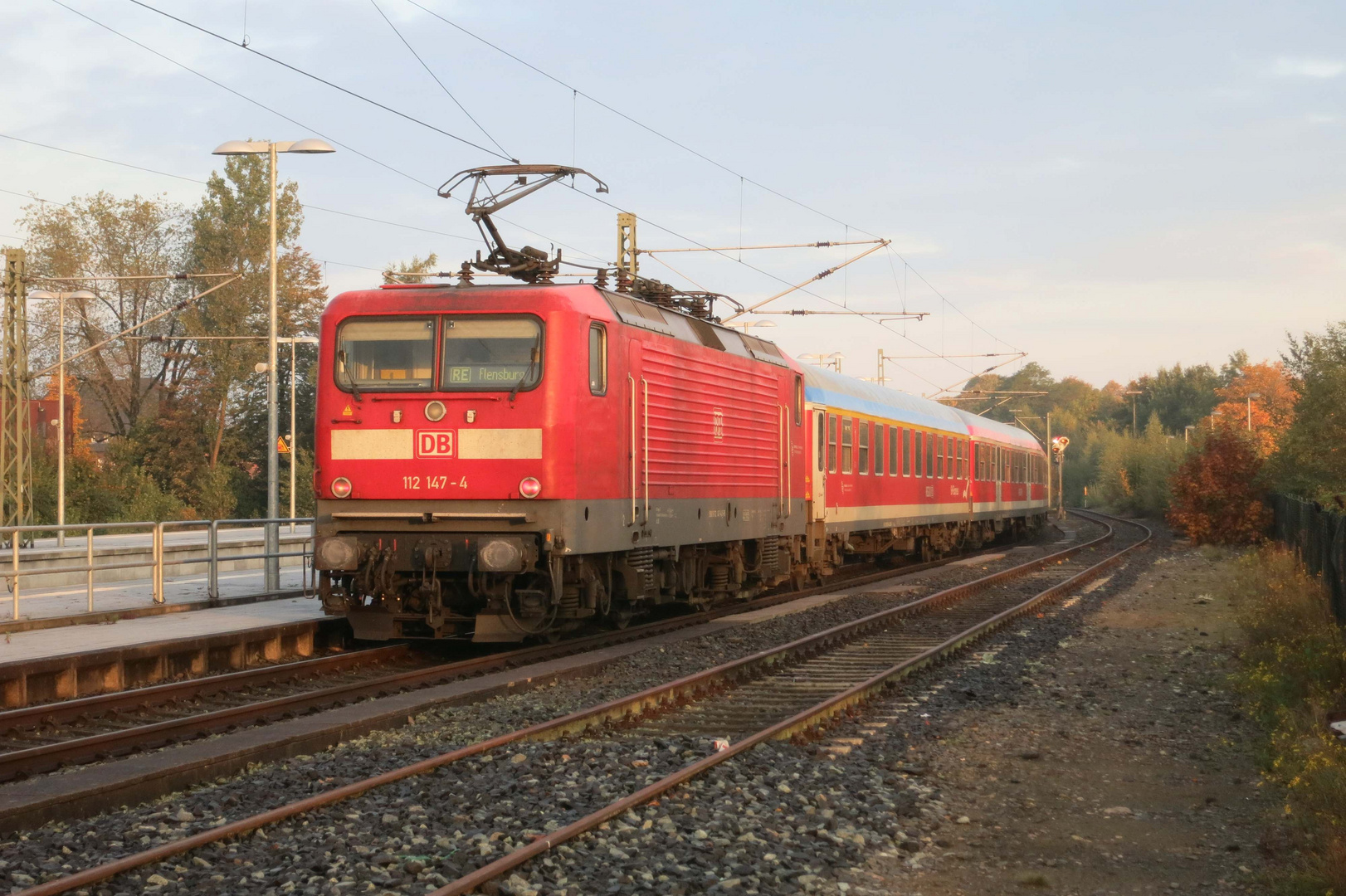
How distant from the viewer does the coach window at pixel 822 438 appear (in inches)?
817

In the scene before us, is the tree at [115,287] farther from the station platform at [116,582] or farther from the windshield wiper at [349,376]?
the windshield wiper at [349,376]

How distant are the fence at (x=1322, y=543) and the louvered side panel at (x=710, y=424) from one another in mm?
6491

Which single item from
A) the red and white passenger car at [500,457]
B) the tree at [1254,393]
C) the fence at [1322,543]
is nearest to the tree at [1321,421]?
the fence at [1322,543]

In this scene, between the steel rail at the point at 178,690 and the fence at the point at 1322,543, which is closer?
the steel rail at the point at 178,690

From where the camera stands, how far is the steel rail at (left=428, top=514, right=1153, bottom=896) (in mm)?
5770

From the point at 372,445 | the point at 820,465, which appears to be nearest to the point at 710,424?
the point at 372,445

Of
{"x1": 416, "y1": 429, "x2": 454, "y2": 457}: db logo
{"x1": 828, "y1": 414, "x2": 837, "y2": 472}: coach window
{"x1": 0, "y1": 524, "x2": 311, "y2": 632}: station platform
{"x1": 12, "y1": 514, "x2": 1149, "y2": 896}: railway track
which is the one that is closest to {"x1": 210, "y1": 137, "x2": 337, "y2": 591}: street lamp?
{"x1": 0, "y1": 524, "x2": 311, "y2": 632}: station platform

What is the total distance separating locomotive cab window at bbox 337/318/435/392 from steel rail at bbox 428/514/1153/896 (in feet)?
15.8

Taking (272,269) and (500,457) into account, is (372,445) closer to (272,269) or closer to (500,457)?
(500,457)

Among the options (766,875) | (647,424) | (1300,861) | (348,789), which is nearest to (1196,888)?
(1300,861)

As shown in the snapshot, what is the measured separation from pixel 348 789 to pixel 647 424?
6.90m

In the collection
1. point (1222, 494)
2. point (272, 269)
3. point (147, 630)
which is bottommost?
point (147, 630)

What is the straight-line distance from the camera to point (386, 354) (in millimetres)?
12531

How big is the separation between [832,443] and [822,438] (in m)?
0.67
